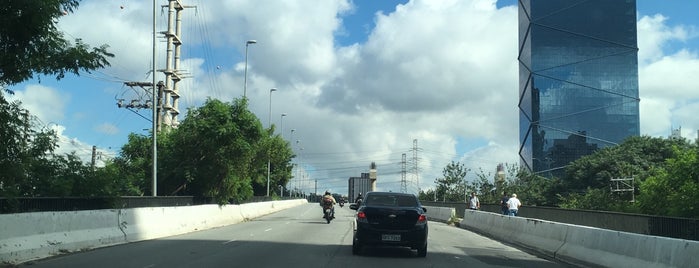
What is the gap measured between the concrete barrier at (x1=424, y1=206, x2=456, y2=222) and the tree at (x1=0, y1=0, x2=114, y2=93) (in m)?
28.8

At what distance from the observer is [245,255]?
50.4ft

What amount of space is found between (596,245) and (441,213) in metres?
26.2

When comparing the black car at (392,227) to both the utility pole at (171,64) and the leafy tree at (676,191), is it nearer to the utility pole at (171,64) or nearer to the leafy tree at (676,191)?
the leafy tree at (676,191)

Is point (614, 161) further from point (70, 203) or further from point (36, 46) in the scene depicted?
point (36, 46)

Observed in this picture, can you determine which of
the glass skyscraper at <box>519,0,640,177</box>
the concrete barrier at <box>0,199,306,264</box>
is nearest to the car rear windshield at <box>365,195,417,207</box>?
the concrete barrier at <box>0,199,306,264</box>

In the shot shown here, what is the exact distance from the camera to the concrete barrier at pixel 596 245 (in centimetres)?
1088

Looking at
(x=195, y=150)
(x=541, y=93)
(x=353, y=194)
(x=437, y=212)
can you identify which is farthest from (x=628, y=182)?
(x=541, y=93)

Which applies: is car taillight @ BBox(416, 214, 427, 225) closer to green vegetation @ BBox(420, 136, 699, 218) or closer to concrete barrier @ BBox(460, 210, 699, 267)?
concrete barrier @ BBox(460, 210, 699, 267)

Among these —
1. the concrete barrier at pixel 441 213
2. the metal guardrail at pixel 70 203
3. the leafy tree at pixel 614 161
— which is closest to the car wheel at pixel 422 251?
the metal guardrail at pixel 70 203

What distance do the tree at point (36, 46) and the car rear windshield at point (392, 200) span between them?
756cm

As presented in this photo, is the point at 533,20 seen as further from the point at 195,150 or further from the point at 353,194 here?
the point at 195,150

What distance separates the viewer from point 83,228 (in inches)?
682

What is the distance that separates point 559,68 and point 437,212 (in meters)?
93.1

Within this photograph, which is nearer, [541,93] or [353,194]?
[353,194]
